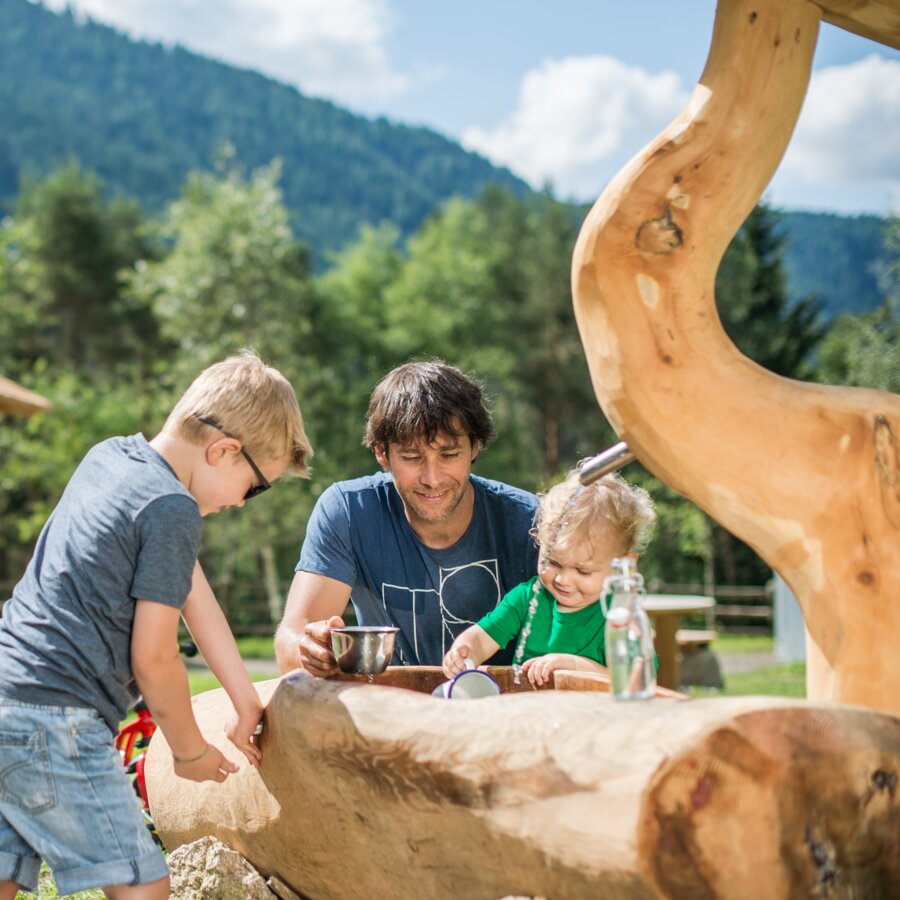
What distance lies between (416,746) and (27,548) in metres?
27.9

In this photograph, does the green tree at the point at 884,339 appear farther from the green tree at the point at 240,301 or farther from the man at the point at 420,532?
the man at the point at 420,532

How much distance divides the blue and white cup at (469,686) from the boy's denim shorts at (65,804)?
2.39 feet

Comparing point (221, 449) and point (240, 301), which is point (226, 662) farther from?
point (240, 301)

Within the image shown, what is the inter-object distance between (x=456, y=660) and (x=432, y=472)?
545 millimetres

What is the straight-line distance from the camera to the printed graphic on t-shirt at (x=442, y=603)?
3197mm

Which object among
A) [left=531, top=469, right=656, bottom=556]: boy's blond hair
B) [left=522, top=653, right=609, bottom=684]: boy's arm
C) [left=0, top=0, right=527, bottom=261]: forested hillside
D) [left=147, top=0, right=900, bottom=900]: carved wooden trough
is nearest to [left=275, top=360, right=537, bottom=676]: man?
[left=531, top=469, right=656, bottom=556]: boy's blond hair

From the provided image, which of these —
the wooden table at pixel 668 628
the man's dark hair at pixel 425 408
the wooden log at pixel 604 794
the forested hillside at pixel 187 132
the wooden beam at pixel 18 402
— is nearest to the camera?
the wooden log at pixel 604 794

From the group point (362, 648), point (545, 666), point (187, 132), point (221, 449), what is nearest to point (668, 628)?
point (545, 666)

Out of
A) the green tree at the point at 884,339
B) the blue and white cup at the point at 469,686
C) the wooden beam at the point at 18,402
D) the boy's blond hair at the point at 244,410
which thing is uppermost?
the green tree at the point at 884,339

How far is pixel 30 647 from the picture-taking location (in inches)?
86.2

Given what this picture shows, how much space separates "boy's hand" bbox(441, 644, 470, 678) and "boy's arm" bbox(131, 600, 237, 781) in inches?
26.0

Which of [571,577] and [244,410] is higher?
Answer: [244,410]

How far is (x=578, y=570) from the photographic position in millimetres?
2834

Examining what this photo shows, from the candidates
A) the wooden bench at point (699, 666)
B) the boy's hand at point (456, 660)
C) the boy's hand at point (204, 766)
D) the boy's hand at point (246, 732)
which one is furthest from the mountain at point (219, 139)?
the boy's hand at point (204, 766)
